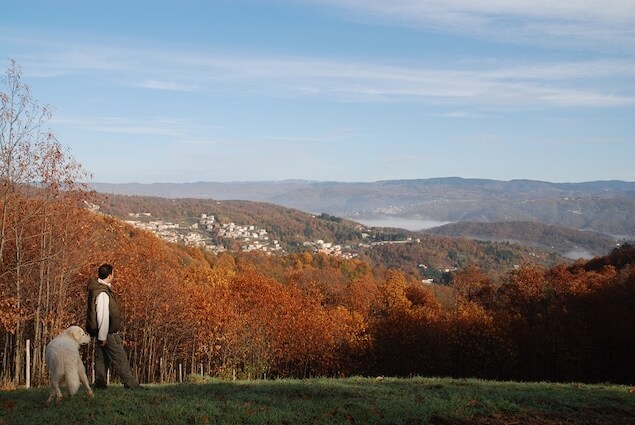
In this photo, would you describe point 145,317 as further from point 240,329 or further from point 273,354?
point 273,354

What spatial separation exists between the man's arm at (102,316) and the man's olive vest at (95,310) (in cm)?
5

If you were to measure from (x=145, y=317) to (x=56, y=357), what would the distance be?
25.0m

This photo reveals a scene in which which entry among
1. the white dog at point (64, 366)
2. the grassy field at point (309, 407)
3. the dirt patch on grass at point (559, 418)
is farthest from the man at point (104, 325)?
the dirt patch on grass at point (559, 418)

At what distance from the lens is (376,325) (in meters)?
47.6

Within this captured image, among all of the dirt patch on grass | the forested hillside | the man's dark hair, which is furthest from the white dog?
the forested hillside

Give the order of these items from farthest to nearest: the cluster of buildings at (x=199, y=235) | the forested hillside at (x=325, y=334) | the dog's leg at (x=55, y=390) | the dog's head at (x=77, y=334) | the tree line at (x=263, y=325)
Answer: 1. the cluster of buildings at (x=199, y=235)
2. the forested hillside at (x=325, y=334)
3. the tree line at (x=263, y=325)
4. the dog's head at (x=77, y=334)
5. the dog's leg at (x=55, y=390)

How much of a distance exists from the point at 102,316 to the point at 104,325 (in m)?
0.20

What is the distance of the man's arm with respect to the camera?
38.0 ft

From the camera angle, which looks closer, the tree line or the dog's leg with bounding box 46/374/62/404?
the dog's leg with bounding box 46/374/62/404

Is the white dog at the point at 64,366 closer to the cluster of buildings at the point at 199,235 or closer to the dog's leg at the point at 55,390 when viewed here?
the dog's leg at the point at 55,390

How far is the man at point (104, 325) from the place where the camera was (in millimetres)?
11570

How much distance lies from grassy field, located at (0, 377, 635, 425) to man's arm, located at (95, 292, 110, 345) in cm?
117

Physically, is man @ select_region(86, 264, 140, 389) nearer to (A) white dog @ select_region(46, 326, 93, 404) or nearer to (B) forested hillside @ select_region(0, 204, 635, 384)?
(A) white dog @ select_region(46, 326, 93, 404)

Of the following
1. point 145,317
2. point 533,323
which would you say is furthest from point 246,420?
point 533,323
